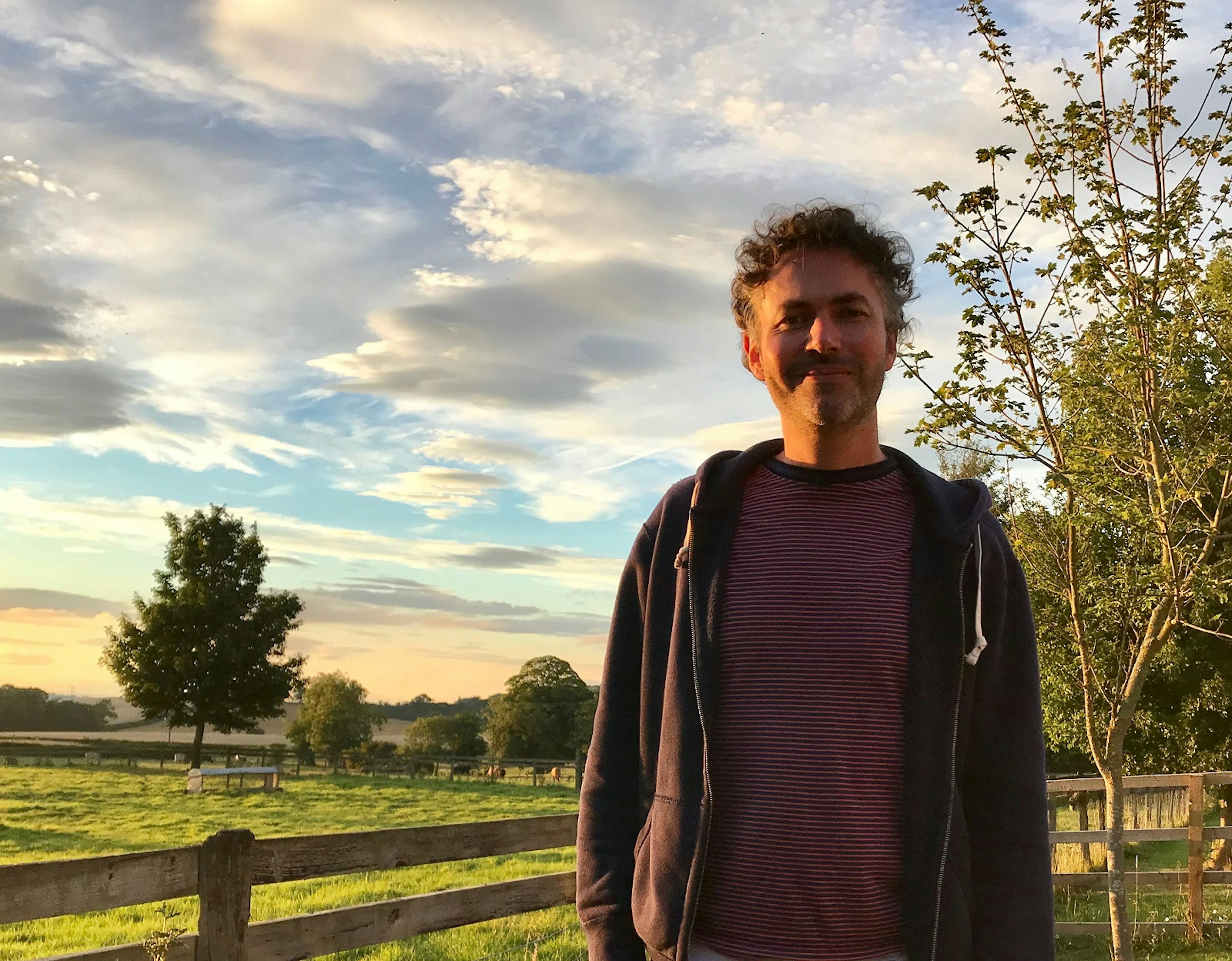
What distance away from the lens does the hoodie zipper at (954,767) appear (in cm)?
194

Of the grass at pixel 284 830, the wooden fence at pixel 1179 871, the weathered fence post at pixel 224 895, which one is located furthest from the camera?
the wooden fence at pixel 1179 871

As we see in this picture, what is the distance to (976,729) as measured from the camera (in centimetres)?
210

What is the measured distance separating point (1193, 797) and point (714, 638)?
35.0ft

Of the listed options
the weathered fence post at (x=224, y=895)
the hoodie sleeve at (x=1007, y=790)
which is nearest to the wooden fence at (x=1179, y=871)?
the weathered fence post at (x=224, y=895)

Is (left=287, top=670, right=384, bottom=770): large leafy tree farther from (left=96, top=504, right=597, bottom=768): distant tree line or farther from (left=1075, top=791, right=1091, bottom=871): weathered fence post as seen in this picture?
(left=1075, top=791, right=1091, bottom=871): weathered fence post

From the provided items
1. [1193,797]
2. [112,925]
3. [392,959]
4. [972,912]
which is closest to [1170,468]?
[1193,797]

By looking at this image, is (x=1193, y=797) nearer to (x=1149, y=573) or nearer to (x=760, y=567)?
(x=1149, y=573)

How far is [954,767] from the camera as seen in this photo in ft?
6.58

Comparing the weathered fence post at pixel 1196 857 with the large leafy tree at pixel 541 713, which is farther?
the large leafy tree at pixel 541 713

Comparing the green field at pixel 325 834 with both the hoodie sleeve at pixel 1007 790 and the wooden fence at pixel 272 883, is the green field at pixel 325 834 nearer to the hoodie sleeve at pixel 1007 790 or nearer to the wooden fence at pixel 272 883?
the wooden fence at pixel 272 883

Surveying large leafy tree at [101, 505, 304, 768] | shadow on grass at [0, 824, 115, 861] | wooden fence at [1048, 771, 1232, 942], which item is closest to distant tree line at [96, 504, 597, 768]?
large leafy tree at [101, 505, 304, 768]

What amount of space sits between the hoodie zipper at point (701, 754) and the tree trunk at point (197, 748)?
137 feet

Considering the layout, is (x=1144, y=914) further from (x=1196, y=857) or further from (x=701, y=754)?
(x=701, y=754)

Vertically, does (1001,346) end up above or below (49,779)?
above
